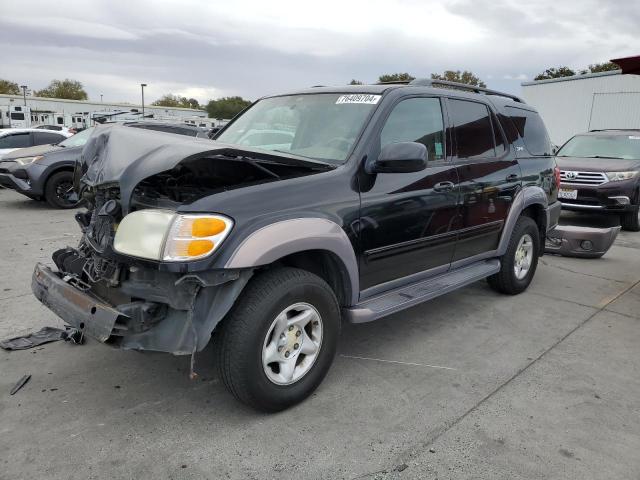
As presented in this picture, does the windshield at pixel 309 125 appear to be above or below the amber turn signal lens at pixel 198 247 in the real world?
above

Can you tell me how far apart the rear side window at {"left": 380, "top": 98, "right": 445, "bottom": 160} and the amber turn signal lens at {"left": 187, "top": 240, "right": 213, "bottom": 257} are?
151 centimetres

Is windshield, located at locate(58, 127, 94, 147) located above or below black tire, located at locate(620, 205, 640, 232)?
above

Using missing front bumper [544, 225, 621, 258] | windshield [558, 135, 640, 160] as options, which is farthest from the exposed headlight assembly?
Result: windshield [558, 135, 640, 160]

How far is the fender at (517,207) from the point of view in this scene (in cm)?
473

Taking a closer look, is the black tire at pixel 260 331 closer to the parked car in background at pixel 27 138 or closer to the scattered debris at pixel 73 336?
the scattered debris at pixel 73 336

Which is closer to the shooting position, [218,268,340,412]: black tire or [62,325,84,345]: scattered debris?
[218,268,340,412]: black tire

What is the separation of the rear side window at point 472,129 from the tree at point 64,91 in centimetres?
10609

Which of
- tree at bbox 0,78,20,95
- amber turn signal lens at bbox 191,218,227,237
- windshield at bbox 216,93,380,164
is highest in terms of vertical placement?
tree at bbox 0,78,20,95

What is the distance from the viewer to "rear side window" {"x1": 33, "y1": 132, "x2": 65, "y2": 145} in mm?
12625

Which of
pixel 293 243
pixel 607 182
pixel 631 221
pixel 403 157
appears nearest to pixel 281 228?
pixel 293 243

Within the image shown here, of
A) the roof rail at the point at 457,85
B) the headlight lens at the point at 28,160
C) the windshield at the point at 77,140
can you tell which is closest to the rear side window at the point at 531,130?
the roof rail at the point at 457,85

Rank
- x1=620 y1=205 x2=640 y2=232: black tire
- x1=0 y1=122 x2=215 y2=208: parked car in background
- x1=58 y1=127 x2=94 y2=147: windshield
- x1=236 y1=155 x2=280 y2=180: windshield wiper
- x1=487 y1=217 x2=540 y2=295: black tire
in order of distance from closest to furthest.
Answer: x1=236 y1=155 x2=280 y2=180: windshield wiper, x1=487 y1=217 x2=540 y2=295: black tire, x1=620 y1=205 x2=640 y2=232: black tire, x1=0 y1=122 x2=215 y2=208: parked car in background, x1=58 y1=127 x2=94 y2=147: windshield

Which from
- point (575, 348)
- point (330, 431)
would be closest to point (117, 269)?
point (330, 431)

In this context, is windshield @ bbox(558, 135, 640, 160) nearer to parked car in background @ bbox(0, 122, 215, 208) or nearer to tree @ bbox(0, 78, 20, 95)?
parked car in background @ bbox(0, 122, 215, 208)
